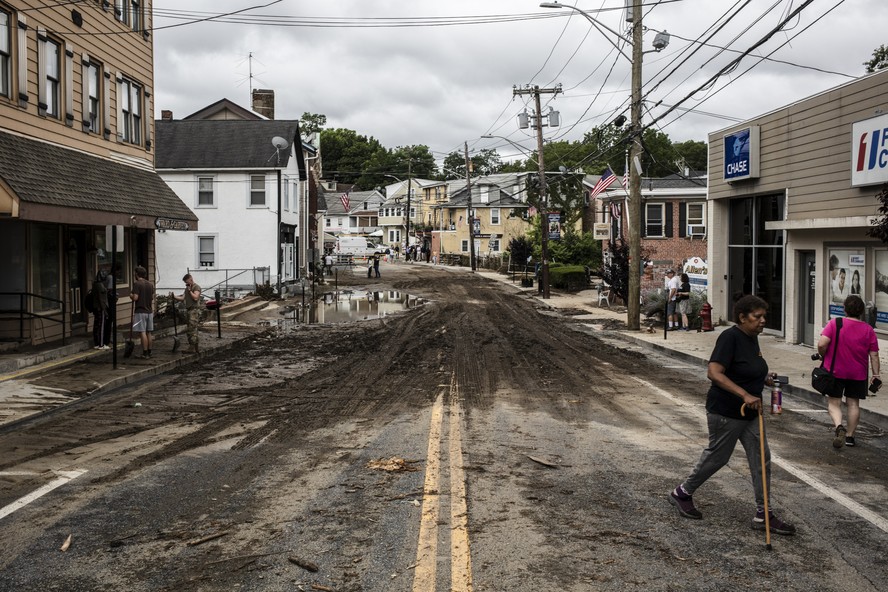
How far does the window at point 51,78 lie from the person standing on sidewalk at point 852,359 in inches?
607

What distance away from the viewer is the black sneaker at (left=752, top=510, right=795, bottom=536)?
20.1 ft

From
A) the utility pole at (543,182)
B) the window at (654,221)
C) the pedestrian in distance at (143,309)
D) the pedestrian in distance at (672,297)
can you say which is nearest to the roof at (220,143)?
the utility pole at (543,182)

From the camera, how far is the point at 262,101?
180 feet

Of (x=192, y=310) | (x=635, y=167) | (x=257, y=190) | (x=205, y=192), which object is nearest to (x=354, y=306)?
(x=257, y=190)

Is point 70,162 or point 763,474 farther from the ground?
point 70,162

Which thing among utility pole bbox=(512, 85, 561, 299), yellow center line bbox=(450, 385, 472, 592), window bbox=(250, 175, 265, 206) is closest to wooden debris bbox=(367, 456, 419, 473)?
yellow center line bbox=(450, 385, 472, 592)

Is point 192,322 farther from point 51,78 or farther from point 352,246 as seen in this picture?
point 352,246

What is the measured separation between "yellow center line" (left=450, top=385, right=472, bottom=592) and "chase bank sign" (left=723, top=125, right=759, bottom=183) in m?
14.8

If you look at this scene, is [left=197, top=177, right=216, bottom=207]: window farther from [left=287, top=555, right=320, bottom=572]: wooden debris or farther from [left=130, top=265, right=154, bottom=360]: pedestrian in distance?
[left=287, top=555, right=320, bottom=572]: wooden debris

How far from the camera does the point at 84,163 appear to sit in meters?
18.3

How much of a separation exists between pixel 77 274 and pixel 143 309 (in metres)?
3.94

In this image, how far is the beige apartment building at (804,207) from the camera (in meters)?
16.5

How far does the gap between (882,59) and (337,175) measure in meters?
98.8

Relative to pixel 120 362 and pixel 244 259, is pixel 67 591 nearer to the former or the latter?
pixel 120 362
